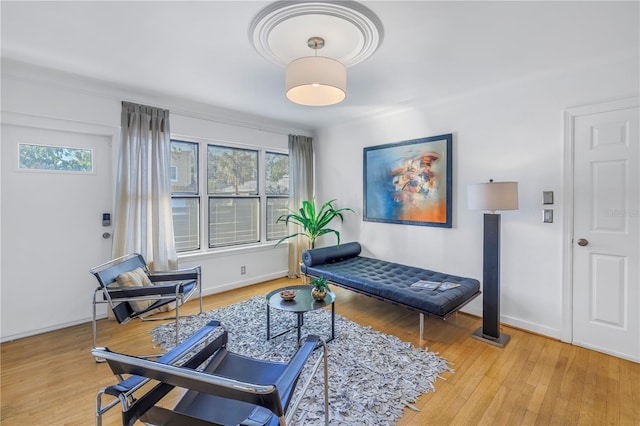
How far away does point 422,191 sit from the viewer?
3668mm

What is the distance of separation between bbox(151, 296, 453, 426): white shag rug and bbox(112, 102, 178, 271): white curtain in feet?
3.05

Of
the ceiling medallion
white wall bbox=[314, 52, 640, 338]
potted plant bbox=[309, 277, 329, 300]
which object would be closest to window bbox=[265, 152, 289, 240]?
white wall bbox=[314, 52, 640, 338]

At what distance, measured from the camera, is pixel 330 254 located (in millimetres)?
3943

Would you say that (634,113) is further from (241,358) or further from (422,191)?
(241,358)

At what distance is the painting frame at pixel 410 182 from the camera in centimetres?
345

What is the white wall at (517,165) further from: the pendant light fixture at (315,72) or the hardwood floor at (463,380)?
the pendant light fixture at (315,72)

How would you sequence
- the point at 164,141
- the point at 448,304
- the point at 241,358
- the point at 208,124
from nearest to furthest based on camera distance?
the point at 241,358 → the point at 448,304 → the point at 164,141 → the point at 208,124

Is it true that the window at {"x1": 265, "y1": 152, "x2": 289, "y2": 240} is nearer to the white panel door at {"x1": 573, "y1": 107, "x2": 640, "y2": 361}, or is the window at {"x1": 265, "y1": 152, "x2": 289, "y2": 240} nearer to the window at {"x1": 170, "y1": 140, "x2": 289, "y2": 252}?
the window at {"x1": 170, "y1": 140, "x2": 289, "y2": 252}

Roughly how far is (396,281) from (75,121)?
376 cm

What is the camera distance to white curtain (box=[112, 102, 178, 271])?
3.16m

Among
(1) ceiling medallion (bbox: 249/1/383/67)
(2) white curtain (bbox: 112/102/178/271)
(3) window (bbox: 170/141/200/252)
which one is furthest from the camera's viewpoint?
(3) window (bbox: 170/141/200/252)

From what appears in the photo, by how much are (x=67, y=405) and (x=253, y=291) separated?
2.32 meters

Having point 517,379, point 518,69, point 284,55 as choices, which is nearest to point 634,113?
point 518,69

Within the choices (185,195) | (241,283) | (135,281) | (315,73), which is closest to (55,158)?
(185,195)
